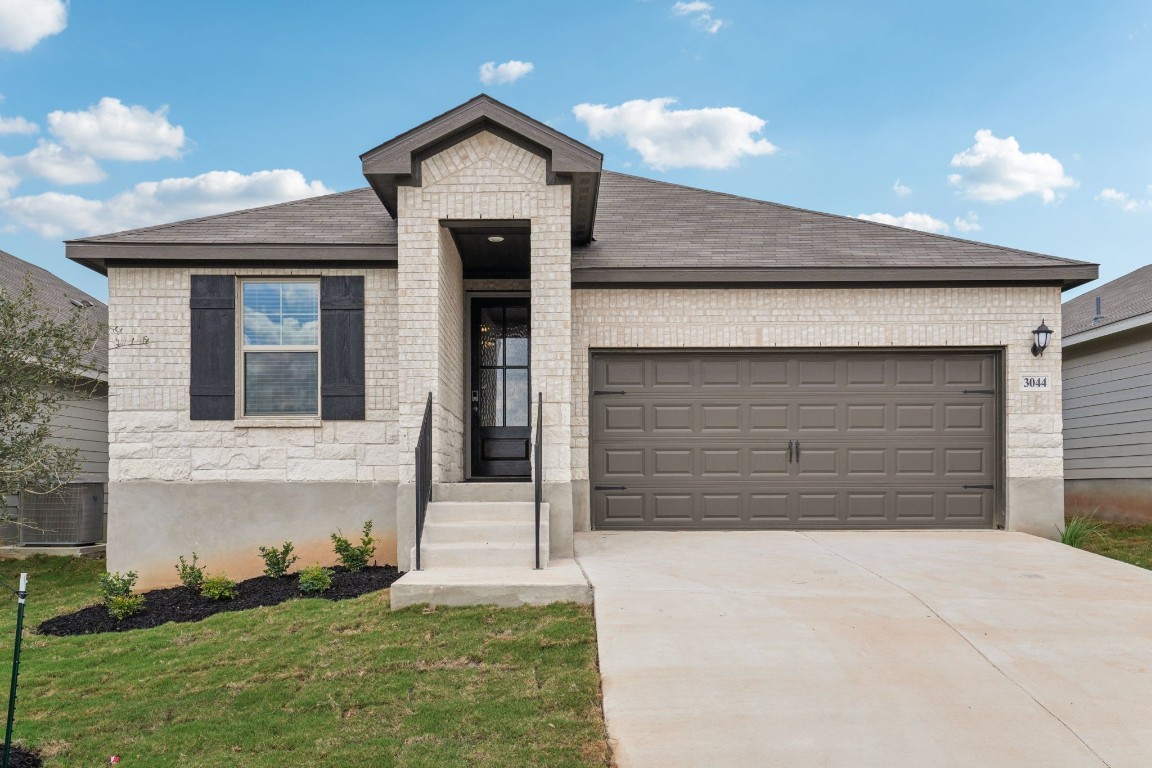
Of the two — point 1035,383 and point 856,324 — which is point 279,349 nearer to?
point 856,324

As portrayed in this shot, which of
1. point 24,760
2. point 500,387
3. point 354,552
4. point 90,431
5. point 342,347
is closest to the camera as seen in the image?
point 24,760

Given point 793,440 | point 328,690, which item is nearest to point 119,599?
point 328,690

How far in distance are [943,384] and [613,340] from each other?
390cm

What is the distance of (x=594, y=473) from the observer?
959cm

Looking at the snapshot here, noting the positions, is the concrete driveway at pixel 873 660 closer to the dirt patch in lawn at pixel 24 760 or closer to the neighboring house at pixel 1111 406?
the dirt patch in lawn at pixel 24 760

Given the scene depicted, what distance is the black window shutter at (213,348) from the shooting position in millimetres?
8828

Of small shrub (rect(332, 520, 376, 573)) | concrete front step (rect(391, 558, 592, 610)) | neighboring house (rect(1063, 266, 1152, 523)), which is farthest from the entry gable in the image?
neighboring house (rect(1063, 266, 1152, 523))

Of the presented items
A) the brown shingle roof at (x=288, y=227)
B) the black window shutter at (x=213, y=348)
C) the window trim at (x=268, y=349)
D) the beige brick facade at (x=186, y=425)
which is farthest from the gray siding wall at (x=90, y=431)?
the window trim at (x=268, y=349)

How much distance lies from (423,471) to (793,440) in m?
4.48

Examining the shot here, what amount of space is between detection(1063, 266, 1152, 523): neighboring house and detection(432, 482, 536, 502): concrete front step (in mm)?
9037

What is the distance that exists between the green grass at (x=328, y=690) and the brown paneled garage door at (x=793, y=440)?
12.3 ft

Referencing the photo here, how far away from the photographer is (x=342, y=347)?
8.95 meters

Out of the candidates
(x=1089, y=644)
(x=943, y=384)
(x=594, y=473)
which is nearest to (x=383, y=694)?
(x=1089, y=644)

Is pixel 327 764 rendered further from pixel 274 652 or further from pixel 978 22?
pixel 978 22
